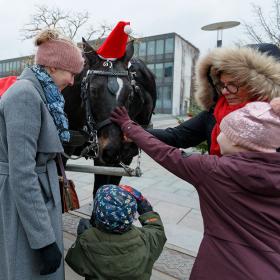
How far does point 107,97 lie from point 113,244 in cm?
123

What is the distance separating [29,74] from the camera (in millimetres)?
1586

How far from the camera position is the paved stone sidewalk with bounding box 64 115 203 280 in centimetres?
304

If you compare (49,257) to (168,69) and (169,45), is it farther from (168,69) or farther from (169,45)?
(169,45)

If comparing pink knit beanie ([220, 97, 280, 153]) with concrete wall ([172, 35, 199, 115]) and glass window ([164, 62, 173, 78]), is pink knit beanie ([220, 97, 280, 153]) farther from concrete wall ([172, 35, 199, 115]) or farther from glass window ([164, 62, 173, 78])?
glass window ([164, 62, 173, 78])

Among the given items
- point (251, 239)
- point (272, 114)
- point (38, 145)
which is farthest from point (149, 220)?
point (272, 114)

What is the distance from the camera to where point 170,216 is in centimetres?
455

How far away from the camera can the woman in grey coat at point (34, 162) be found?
1417 mm

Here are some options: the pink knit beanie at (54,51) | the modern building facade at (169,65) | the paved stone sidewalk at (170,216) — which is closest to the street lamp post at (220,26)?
the paved stone sidewalk at (170,216)

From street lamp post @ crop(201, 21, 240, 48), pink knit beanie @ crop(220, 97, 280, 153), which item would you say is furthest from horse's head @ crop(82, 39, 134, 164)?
street lamp post @ crop(201, 21, 240, 48)

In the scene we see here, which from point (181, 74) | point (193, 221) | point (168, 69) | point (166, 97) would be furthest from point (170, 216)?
point (181, 74)

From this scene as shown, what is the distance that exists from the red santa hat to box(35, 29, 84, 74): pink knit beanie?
99 centimetres

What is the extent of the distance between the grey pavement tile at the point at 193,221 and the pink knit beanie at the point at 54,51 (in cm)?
319

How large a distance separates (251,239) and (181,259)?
80.4 inches

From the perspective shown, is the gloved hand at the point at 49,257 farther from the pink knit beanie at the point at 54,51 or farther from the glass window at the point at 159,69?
the glass window at the point at 159,69
